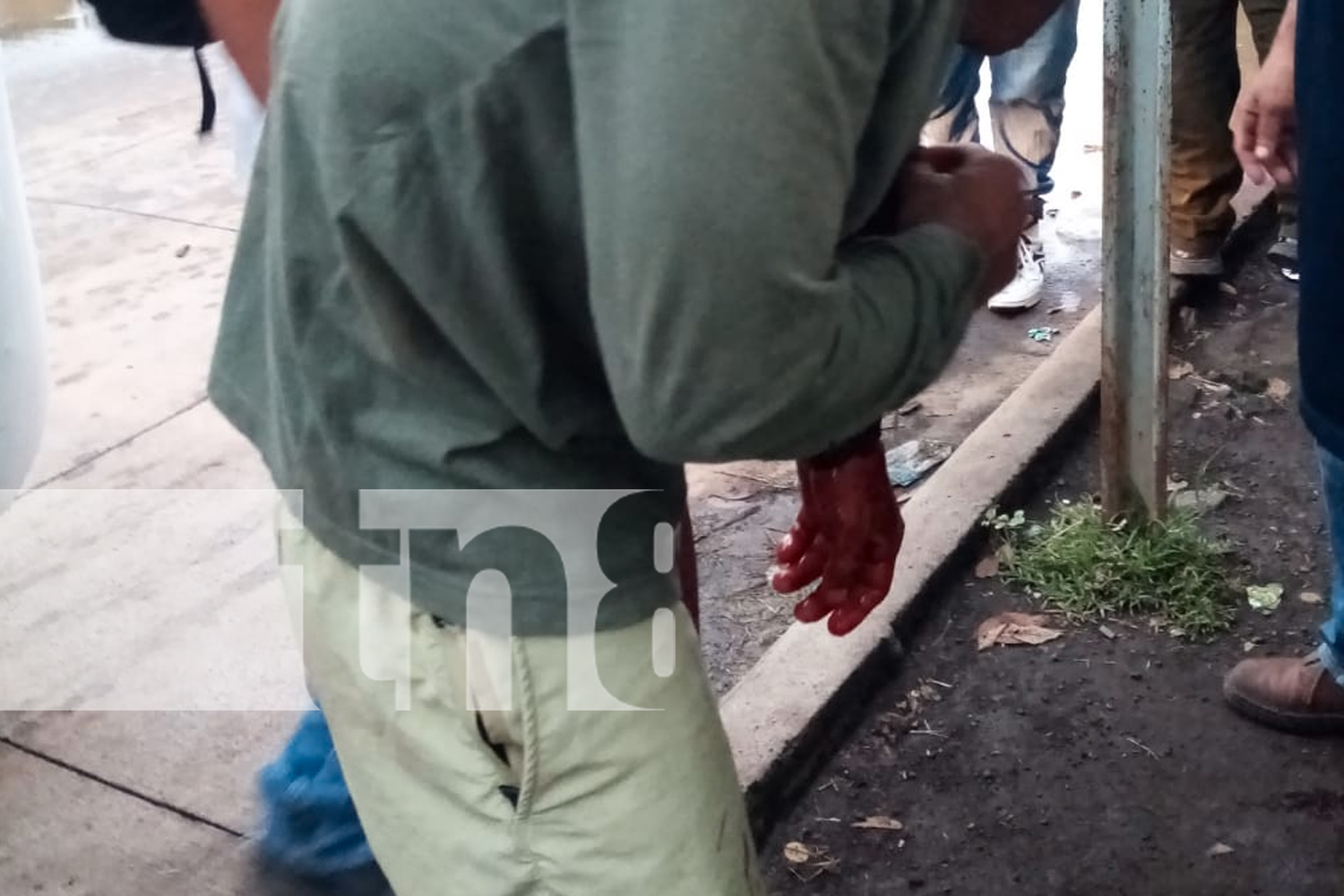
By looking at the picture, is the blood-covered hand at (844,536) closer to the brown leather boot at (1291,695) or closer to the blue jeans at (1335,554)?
the blue jeans at (1335,554)

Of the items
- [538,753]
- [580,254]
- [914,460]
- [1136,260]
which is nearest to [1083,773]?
[1136,260]

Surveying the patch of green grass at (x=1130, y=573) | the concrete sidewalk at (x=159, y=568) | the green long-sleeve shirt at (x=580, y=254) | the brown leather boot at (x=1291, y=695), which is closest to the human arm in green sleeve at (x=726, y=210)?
the green long-sleeve shirt at (x=580, y=254)

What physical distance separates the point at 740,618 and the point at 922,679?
405 mm

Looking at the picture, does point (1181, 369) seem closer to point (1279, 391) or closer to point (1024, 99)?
point (1279, 391)

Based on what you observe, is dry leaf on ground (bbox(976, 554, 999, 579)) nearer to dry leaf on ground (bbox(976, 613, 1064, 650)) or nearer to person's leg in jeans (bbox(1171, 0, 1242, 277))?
dry leaf on ground (bbox(976, 613, 1064, 650))

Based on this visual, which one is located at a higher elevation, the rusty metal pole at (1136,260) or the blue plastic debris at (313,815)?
the rusty metal pole at (1136,260)

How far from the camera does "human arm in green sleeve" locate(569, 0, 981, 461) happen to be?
0.84 m

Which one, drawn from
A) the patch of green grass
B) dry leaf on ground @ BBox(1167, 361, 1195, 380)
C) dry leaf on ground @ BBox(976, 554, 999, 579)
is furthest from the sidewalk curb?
dry leaf on ground @ BBox(1167, 361, 1195, 380)

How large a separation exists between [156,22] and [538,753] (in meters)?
0.95

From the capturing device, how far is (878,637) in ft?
8.90

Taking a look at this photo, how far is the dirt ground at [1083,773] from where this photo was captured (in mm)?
2289

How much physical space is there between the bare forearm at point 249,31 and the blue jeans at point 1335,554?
156 centimetres

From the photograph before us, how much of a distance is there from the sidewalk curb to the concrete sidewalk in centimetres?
18

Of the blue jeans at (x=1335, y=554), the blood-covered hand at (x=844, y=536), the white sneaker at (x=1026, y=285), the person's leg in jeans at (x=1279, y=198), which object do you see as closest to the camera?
the blood-covered hand at (x=844, y=536)
